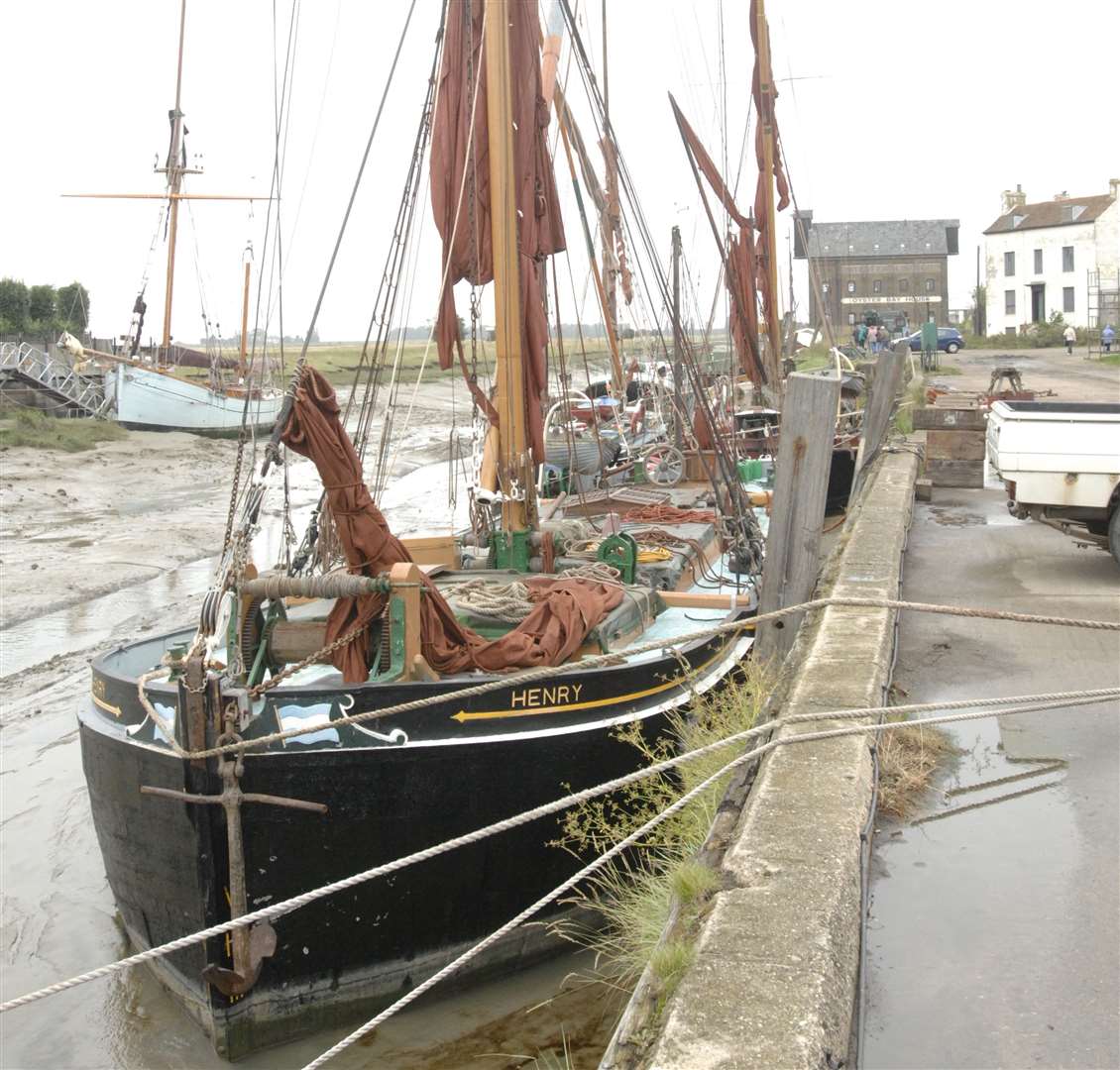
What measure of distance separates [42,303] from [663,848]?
162 feet

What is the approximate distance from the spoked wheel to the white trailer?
21.3ft

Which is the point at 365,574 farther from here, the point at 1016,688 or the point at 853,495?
the point at 853,495

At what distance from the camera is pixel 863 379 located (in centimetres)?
2214

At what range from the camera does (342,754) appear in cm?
596

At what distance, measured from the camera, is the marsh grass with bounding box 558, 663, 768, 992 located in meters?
3.90

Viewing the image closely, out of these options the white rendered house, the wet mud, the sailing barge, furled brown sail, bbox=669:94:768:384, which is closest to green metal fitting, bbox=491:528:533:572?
the wet mud

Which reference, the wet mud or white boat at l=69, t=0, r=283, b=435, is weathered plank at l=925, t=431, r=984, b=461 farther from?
white boat at l=69, t=0, r=283, b=435

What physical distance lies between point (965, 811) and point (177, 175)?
131 ft

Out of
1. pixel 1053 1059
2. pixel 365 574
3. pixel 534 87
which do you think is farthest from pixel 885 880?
pixel 534 87

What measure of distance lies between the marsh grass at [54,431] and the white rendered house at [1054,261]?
46175 mm

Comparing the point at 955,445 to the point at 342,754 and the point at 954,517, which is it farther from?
the point at 342,754

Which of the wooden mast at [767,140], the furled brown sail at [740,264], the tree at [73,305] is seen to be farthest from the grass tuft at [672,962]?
the tree at [73,305]

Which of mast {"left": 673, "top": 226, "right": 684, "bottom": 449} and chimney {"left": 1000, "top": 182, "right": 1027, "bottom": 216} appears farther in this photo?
chimney {"left": 1000, "top": 182, "right": 1027, "bottom": 216}

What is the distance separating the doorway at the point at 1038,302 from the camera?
67.0 meters
